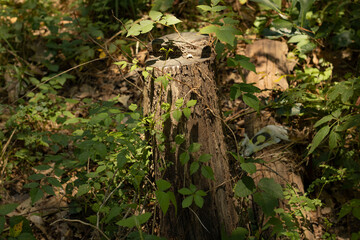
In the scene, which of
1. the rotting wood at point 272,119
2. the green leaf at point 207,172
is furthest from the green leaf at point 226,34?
the rotting wood at point 272,119

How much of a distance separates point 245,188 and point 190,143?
15.3 inches

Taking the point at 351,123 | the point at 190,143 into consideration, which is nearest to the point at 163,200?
the point at 190,143

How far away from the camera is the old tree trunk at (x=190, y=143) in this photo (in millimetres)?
1871

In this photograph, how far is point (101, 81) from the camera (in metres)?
3.81

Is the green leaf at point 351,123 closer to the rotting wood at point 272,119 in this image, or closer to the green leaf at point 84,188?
the rotting wood at point 272,119

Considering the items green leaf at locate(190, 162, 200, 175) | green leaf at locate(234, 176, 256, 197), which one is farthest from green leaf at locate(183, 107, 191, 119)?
green leaf at locate(234, 176, 256, 197)

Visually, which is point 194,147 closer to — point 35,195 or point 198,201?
point 198,201

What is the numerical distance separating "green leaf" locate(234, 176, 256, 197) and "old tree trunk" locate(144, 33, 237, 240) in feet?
0.39

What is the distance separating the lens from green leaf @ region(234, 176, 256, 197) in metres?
1.81

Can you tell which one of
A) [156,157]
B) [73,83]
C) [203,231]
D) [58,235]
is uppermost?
[156,157]

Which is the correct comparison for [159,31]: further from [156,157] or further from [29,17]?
[156,157]

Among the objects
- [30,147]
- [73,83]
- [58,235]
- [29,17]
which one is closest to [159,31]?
[73,83]

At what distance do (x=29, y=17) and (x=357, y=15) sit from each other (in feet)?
11.8

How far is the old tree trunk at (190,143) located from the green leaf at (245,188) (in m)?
0.12
